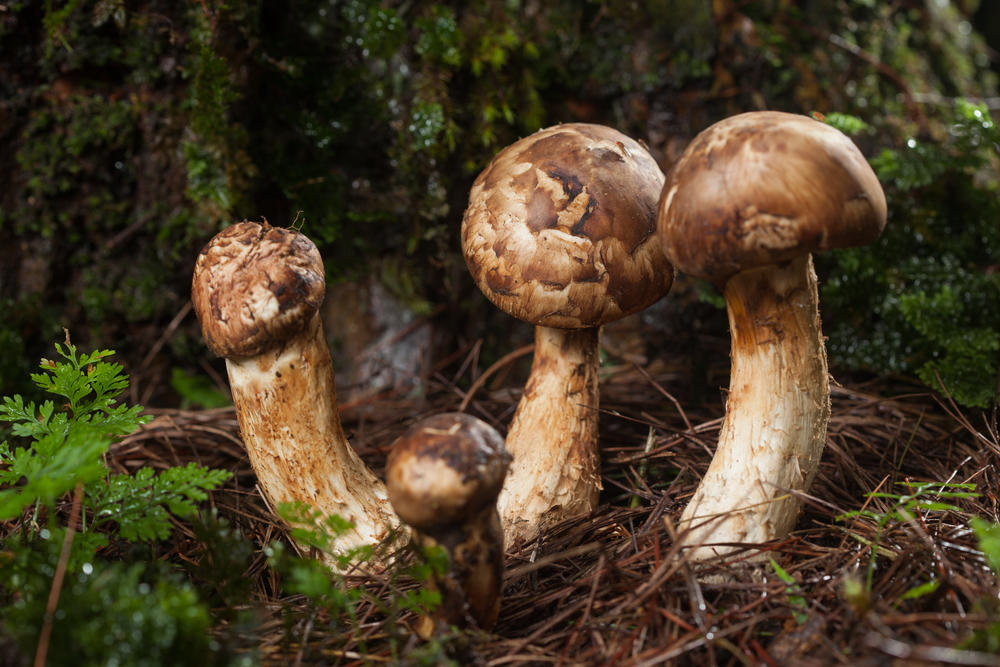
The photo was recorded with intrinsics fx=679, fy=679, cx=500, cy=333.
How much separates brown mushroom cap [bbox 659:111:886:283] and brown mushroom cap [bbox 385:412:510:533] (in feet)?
2.56

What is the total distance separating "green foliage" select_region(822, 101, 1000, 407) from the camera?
9.02 feet

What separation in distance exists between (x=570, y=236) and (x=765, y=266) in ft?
1.94

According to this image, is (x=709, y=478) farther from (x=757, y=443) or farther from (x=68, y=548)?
(x=68, y=548)

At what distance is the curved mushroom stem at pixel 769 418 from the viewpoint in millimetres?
2057

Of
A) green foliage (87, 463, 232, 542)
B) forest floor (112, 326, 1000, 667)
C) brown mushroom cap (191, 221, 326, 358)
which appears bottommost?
forest floor (112, 326, 1000, 667)

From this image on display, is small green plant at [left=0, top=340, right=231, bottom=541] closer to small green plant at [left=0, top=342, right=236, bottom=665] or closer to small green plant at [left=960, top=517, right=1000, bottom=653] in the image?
small green plant at [left=0, top=342, right=236, bottom=665]

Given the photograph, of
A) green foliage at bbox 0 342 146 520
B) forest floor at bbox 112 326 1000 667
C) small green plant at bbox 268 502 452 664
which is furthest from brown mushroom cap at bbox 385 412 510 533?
green foliage at bbox 0 342 146 520

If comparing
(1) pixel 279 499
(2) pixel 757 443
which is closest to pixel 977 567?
(2) pixel 757 443

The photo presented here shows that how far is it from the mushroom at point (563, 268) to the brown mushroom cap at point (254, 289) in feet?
1.93

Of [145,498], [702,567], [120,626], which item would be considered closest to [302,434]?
[145,498]

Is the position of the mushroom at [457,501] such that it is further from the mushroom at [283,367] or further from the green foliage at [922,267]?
the green foliage at [922,267]

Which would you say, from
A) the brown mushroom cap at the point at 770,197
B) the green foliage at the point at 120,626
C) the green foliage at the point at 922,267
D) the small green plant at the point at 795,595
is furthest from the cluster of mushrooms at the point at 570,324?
the green foliage at the point at 922,267

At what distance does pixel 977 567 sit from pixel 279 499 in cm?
207

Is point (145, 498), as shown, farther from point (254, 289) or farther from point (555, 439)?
point (555, 439)
